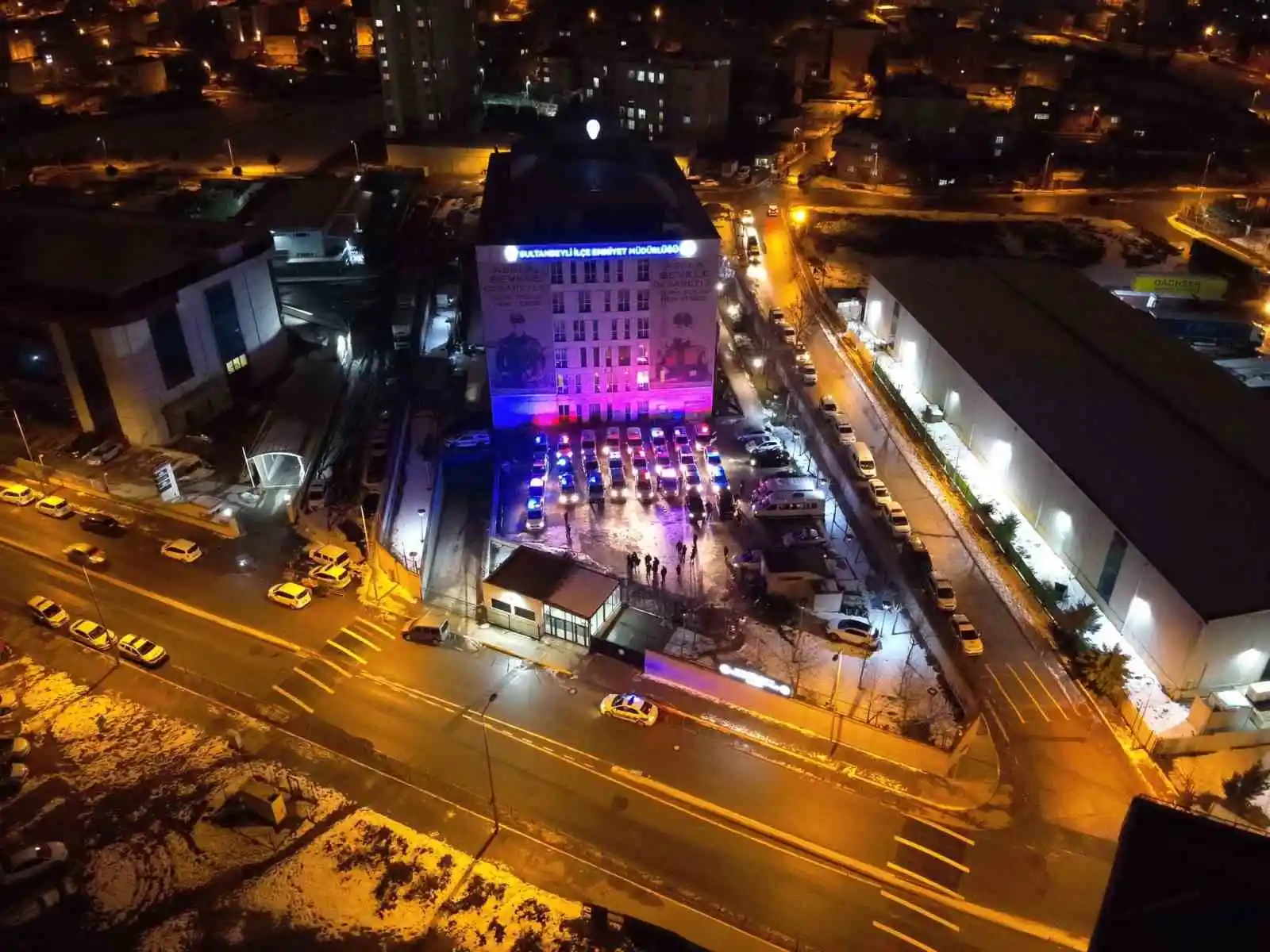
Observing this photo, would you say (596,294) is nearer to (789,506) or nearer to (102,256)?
(789,506)

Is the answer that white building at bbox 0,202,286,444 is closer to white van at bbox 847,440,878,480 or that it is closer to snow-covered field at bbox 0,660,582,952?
snow-covered field at bbox 0,660,582,952

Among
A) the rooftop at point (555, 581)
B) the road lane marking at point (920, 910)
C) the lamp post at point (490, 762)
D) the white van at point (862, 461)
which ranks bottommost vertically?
the road lane marking at point (920, 910)

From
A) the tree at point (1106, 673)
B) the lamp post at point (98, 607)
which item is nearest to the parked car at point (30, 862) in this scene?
the lamp post at point (98, 607)

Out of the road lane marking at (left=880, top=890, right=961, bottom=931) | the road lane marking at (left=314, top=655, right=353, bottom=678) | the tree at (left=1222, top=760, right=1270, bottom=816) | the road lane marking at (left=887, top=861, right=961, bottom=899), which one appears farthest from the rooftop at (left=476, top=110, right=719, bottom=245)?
Result: the tree at (left=1222, top=760, right=1270, bottom=816)

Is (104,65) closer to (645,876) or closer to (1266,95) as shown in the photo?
(645,876)

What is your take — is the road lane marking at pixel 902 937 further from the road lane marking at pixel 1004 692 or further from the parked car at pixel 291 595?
the parked car at pixel 291 595

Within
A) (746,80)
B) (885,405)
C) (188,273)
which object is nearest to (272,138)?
(746,80)
